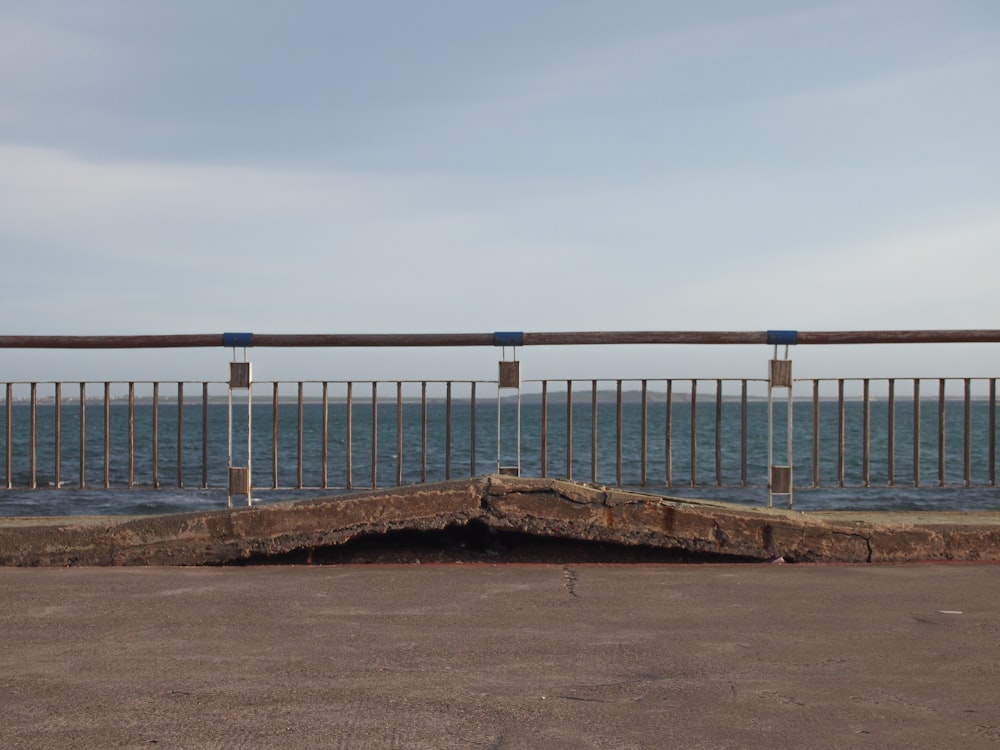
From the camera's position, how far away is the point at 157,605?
14.2 feet

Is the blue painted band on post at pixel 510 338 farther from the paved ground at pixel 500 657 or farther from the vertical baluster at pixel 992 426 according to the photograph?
the vertical baluster at pixel 992 426

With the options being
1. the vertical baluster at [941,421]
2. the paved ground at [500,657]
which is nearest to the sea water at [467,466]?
the vertical baluster at [941,421]

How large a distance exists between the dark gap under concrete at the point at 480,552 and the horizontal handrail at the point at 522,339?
1334 mm

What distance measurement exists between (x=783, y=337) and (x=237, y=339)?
11.2ft

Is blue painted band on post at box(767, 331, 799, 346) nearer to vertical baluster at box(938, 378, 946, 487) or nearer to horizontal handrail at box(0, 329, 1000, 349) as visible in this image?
horizontal handrail at box(0, 329, 1000, 349)

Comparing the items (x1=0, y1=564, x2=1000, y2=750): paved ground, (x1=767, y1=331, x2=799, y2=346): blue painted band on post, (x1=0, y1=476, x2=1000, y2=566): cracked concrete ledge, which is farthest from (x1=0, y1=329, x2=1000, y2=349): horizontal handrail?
(x1=0, y1=564, x2=1000, y2=750): paved ground

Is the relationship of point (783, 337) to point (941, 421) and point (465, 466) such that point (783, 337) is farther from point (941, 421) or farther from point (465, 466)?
point (465, 466)

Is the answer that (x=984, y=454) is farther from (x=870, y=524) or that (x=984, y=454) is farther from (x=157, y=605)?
(x=157, y=605)

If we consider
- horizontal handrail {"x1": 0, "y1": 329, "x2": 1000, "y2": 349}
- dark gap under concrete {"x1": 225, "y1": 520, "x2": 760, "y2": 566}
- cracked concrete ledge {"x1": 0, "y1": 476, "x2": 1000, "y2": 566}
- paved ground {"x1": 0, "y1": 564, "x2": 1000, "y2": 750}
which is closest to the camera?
paved ground {"x1": 0, "y1": 564, "x2": 1000, "y2": 750}

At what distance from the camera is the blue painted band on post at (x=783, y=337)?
645 cm

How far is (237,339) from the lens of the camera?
6520 millimetres

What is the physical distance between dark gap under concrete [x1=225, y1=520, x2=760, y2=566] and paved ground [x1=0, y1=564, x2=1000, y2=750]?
265 millimetres

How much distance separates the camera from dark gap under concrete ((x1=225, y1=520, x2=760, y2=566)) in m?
5.50

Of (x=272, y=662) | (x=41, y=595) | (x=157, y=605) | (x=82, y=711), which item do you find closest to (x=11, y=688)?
(x=82, y=711)
